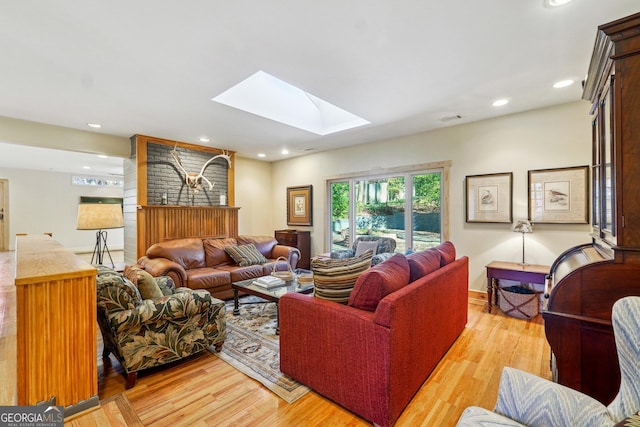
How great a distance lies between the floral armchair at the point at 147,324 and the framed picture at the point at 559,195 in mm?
3999

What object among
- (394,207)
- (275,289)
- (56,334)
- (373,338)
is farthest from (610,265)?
(394,207)

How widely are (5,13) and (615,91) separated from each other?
11.8 ft

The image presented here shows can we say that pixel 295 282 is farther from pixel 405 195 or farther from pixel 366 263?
pixel 405 195

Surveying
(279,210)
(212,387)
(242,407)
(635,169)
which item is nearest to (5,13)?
(212,387)

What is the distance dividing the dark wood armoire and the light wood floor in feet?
2.43

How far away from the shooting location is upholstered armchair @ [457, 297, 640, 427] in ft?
3.37

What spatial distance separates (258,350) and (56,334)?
1.53 m

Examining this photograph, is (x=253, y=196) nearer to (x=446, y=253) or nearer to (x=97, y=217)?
(x=97, y=217)

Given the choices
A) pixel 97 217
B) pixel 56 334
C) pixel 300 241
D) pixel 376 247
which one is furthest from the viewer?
pixel 300 241

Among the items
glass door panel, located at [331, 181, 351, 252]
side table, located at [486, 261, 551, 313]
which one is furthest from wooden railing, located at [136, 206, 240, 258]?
side table, located at [486, 261, 551, 313]

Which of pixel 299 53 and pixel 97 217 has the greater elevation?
pixel 299 53

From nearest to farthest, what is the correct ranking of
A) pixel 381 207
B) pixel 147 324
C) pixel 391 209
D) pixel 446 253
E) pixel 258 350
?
pixel 147 324, pixel 258 350, pixel 446 253, pixel 391 209, pixel 381 207

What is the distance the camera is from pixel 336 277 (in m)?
1.98

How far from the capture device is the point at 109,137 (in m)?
4.72
